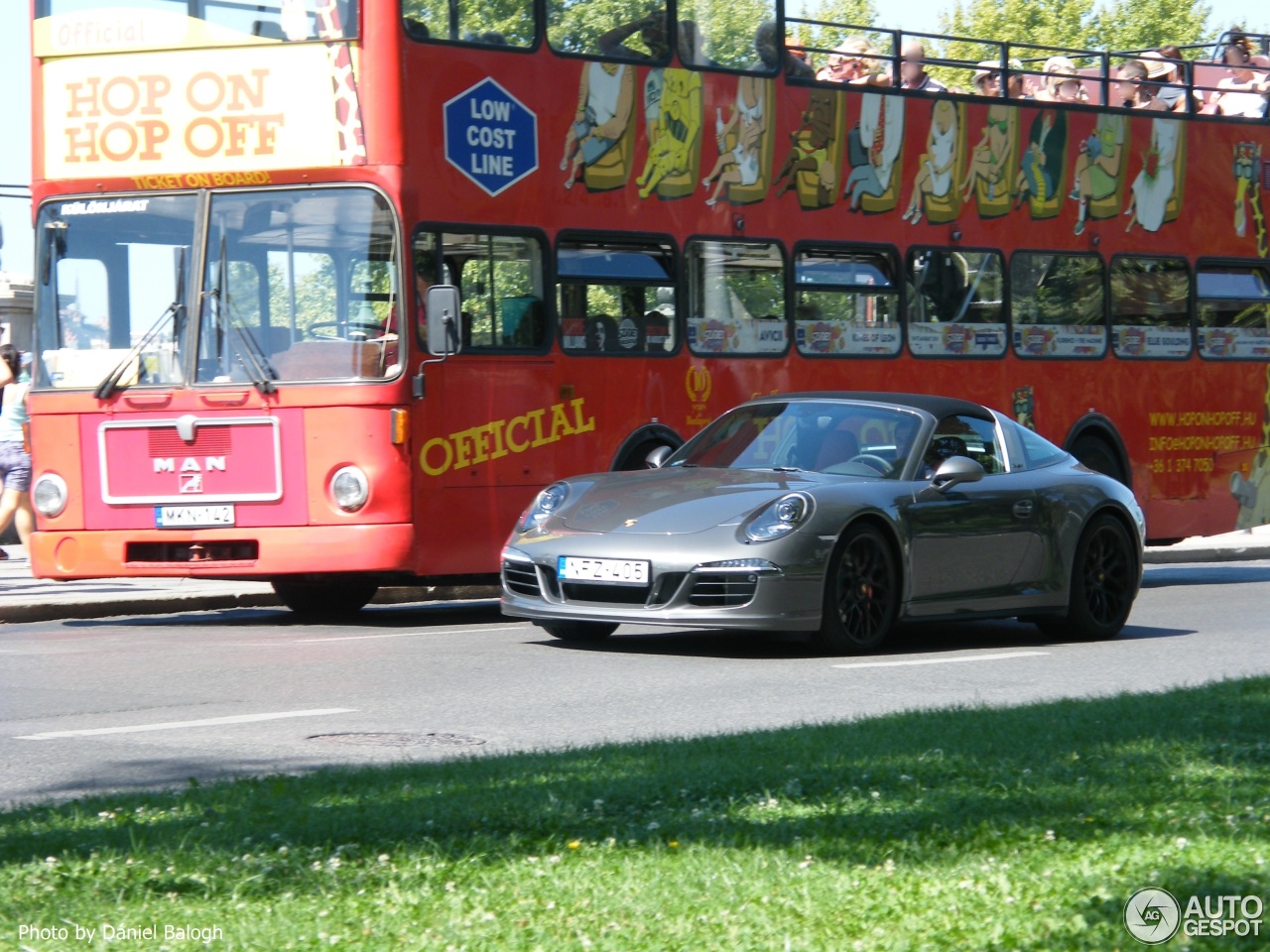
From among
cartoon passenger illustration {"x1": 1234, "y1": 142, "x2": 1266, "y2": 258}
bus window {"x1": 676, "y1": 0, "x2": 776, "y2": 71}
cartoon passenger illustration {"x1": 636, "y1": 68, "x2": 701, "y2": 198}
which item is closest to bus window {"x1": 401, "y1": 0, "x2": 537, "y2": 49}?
cartoon passenger illustration {"x1": 636, "y1": 68, "x2": 701, "y2": 198}

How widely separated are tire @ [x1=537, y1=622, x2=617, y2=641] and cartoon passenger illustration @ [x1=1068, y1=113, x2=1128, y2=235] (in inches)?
315

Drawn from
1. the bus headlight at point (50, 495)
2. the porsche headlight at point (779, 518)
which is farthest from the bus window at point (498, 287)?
the porsche headlight at point (779, 518)

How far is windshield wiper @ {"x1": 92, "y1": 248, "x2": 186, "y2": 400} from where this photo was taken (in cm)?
1373

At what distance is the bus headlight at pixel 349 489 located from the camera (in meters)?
13.4

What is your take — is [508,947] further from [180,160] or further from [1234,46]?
[1234,46]

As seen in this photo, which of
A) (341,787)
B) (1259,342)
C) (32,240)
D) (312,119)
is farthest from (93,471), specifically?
(1259,342)

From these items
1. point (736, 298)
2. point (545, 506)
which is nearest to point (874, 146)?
point (736, 298)

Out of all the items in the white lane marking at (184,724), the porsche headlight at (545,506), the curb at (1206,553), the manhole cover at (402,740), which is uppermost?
the porsche headlight at (545,506)

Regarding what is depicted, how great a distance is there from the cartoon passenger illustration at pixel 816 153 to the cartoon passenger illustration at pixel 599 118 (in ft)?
5.24

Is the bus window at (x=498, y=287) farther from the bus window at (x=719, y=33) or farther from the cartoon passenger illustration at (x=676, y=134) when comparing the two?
the bus window at (x=719, y=33)

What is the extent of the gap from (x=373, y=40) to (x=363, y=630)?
12.3ft

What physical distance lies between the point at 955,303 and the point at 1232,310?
12.7ft

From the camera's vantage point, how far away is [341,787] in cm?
631

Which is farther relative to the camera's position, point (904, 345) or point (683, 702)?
point (904, 345)
